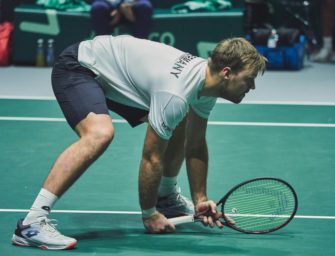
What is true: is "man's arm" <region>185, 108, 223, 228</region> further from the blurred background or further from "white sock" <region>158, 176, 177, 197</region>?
the blurred background

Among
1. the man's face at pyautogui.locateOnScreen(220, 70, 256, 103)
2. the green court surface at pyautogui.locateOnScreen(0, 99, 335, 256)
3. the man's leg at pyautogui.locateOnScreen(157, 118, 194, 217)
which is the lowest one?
the green court surface at pyautogui.locateOnScreen(0, 99, 335, 256)

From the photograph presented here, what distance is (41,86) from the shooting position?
10.3 m

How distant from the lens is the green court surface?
209 inches

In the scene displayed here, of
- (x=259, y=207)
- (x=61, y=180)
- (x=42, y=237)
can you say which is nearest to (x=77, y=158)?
(x=61, y=180)

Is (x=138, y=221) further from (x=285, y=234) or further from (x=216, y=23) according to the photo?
(x=216, y=23)

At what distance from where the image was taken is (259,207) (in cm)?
559

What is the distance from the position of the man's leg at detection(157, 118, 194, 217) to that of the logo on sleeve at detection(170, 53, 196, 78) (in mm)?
633

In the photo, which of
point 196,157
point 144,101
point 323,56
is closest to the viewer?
point 144,101

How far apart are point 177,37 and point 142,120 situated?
19.3 ft

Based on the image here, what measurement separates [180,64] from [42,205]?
1050 millimetres

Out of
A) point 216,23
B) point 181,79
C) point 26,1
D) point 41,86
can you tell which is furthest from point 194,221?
point 26,1

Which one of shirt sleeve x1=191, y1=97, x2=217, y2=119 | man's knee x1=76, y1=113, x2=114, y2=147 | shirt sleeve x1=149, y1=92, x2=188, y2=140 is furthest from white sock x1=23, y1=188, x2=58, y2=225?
shirt sleeve x1=191, y1=97, x2=217, y2=119

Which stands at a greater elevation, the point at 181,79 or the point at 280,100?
the point at 181,79

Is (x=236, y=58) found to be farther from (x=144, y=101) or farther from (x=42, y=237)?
(x=42, y=237)
